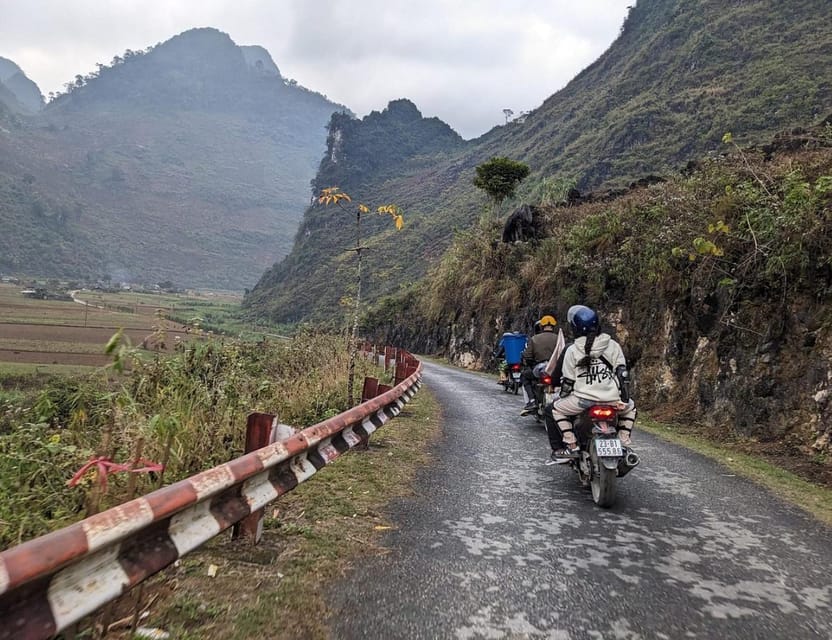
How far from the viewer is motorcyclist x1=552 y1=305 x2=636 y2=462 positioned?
18.9 feet

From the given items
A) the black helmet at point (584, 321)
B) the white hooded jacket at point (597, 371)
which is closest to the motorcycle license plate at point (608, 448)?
the white hooded jacket at point (597, 371)

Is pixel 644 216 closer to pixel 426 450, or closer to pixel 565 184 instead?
pixel 426 450

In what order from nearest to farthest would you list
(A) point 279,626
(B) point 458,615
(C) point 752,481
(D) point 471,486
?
(A) point 279,626 → (B) point 458,615 → (D) point 471,486 → (C) point 752,481

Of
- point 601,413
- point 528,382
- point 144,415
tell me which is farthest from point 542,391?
point 144,415

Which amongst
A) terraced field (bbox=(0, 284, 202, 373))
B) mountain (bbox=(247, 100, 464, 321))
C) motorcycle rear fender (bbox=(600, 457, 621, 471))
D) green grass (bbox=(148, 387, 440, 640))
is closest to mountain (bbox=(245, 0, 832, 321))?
mountain (bbox=(247, 100, 464, 321))

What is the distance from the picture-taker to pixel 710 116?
46.6 m

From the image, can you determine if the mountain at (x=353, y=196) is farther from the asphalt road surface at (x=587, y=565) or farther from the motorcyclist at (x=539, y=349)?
the asphalt road surface at (x=587, y=565)

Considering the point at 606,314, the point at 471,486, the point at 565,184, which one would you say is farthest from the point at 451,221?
the point at 471,486

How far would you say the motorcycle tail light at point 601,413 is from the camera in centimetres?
563

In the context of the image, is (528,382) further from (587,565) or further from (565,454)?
(587,565)

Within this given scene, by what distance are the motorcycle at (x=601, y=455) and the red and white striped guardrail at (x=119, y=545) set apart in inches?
116

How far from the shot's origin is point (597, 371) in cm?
582

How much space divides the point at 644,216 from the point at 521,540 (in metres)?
13.6

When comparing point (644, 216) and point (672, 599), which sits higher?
point (644, 216)
